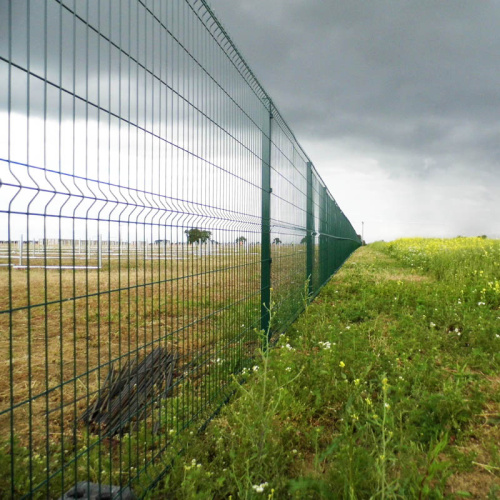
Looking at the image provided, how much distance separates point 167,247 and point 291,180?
15.4ft

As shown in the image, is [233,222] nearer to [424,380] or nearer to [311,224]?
[424,380]

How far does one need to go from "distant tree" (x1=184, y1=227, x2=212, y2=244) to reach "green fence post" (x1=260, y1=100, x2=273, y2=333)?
180 centimetres

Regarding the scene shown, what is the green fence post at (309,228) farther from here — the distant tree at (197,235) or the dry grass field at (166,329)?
the distant tree at (197,235)

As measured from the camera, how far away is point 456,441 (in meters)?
3.32

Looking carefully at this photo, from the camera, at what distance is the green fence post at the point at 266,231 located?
5.02 meters

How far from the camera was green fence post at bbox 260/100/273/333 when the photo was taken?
502cm

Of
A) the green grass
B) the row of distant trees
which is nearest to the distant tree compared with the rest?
the row of distant trees

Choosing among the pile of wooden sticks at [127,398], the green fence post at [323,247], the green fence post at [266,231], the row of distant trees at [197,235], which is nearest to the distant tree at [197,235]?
the row of distant trees at [197,235]

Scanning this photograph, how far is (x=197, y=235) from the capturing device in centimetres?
305

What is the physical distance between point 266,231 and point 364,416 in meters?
2.33

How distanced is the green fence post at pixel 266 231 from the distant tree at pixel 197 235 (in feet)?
5.92

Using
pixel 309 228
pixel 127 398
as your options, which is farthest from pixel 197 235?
pixel 309 228

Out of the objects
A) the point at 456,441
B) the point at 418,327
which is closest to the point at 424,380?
the point at 456,441

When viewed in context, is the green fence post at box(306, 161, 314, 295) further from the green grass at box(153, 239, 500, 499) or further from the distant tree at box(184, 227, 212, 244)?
the distant tree at box(184, 227, 212, 244)
